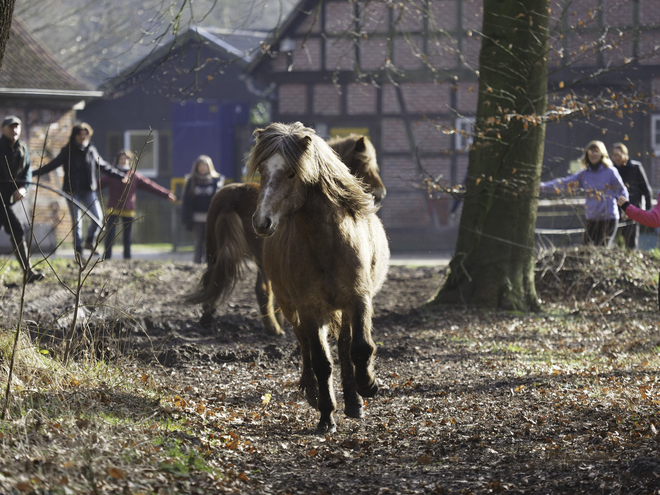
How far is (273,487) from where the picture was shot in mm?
4242

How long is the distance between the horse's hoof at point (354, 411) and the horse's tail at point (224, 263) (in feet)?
11.0

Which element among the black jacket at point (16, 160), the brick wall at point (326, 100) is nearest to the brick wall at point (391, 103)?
the brick wall at point (326, 100)

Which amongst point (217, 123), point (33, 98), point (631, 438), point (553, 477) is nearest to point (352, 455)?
point (553, 477)

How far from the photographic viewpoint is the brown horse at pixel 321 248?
16.6 feet

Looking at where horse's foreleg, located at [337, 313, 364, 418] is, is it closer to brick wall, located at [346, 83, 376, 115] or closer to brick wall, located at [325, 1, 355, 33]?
brick wall, located at [325, 1, 355, 33]

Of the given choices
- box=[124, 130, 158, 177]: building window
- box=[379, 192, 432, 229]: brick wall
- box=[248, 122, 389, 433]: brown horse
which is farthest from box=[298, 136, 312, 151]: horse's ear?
box=[124, 130, 158, 177]: building window

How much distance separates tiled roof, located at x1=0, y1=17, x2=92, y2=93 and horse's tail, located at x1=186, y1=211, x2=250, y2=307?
1725 centimetres

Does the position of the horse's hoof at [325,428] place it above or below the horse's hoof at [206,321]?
below

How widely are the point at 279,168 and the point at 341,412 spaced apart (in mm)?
2080

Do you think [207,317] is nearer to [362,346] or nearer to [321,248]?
[321,248]

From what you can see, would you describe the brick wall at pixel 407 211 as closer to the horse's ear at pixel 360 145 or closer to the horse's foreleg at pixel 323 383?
the horse's ear at pixel 360 145

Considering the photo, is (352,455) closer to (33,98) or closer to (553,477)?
(553,477)

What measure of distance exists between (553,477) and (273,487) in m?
1.48

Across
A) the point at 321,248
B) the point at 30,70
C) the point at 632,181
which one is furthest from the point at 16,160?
the point at 30,70
